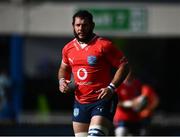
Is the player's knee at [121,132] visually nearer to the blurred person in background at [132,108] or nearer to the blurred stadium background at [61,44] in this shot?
the blurred person in background at [132,108]

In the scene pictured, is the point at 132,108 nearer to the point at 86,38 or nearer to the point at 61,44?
the point at 86,38

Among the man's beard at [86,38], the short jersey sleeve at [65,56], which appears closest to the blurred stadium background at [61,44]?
the short jersey sleeve at [65,56]

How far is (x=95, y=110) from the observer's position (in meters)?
8.05

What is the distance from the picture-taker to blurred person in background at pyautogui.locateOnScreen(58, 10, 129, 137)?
802 centimetres

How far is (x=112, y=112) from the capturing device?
26.6 feet

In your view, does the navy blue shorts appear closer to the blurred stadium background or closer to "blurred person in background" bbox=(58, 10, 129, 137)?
"blurred person in background" bbox=(58, 10, 129, 137)

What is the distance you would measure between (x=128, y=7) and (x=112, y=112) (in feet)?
44.2

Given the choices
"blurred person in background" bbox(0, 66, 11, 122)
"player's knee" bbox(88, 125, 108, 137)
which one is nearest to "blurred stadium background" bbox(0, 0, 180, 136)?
"blurred person in background" bbox(0, 66, 11, 122)

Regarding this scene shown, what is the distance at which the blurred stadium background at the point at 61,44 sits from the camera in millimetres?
21422

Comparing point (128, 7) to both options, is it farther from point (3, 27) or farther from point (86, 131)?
point (86, 131)

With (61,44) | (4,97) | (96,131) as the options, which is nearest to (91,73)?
(96,131)

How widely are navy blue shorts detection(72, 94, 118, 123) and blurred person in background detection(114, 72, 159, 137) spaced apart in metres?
3.98

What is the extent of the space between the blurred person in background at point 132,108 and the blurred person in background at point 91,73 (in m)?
3.97

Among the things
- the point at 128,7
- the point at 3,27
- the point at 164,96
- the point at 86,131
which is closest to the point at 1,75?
the point at 3,27
